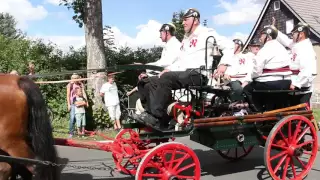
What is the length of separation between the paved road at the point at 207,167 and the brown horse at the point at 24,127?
1625 mm

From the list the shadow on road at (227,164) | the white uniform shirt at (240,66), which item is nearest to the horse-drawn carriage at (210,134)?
the shadow on road at (227,164)

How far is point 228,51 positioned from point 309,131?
1953 millimetres

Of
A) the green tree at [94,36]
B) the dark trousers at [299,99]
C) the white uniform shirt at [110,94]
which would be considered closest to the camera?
the dark trousers at [299,99]

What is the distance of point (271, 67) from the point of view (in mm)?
5590

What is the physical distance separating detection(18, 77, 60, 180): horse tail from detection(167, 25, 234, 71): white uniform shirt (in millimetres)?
2014

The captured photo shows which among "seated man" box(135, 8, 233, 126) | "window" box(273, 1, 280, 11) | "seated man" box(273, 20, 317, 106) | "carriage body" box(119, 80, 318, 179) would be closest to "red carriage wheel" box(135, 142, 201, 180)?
"carriage body" box(119, 80, 318, 179)

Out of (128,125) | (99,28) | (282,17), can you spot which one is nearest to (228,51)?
(128,125)

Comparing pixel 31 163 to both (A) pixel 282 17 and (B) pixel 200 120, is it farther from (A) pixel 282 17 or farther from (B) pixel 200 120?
(A) pixel 282 17

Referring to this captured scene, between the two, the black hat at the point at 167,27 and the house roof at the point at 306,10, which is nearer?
the black hat at the point at 167,27

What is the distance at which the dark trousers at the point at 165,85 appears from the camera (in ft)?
16.3

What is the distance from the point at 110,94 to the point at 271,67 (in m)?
5.28

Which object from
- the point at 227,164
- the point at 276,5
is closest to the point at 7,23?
the point at 276,5

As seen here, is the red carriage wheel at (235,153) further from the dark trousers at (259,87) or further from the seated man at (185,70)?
the seated man at (185,70)

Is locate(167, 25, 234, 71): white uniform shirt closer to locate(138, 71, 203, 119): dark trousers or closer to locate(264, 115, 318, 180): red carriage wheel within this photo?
locate(138, 71, 203, 119): dark trousers
